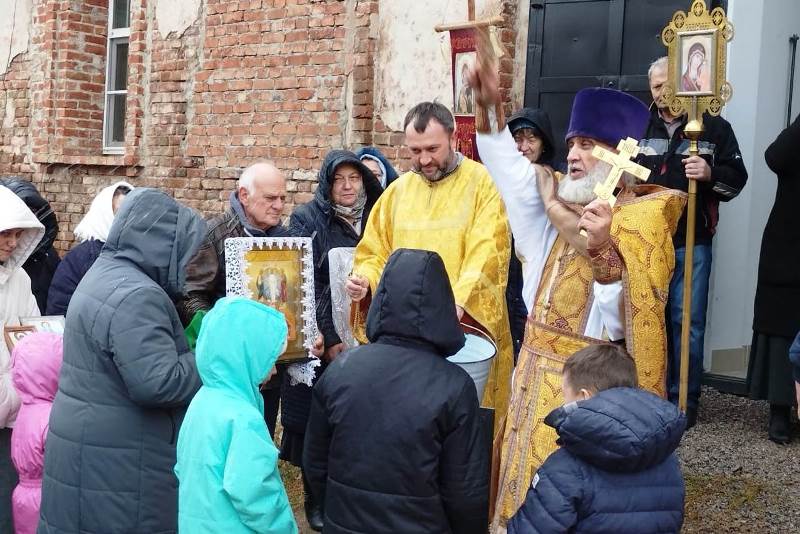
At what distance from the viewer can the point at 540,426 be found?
3754mm

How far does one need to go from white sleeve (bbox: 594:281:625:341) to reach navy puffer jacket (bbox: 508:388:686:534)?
832 mm

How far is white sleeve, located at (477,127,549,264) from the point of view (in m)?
3.97

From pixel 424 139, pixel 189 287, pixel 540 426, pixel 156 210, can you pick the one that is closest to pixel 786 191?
pixel 424 139

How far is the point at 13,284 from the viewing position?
4.54 m

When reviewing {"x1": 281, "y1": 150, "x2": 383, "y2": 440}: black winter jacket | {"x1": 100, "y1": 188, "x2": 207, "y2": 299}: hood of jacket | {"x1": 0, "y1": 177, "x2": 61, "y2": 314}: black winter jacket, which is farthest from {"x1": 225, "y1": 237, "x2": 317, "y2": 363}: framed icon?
{"x1": 0, "y1": 177, "x2": 61, "y2": 314}: black winter jacket

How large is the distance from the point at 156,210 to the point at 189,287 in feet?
3.86

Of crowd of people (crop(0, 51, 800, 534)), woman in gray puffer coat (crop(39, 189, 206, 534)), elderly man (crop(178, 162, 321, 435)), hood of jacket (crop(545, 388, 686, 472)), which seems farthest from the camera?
elderly man (crop(178, 162, 321, 435))

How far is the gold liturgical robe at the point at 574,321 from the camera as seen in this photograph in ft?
12.0

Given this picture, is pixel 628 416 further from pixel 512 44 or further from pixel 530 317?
pixel 512 44

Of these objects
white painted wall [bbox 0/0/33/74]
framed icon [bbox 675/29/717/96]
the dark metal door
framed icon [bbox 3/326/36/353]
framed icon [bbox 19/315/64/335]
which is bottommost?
framed icon [bbox 3/326/36/353]

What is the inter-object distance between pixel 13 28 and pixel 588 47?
707 centimetres

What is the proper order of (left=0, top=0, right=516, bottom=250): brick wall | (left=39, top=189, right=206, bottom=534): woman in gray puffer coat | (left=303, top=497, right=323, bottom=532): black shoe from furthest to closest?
(left=0, top=0, right=516, bottom=250): brick wall
(left=303, top=497, right=323, bottom=532): black shoe
(left=39, top=189, right=206, bottom=534): woman in gray puffer coat

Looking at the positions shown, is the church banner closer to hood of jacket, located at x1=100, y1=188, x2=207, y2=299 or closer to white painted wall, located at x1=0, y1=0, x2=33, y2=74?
hood of jacket, located at x1=100, y1=188, x2=207, y2=299

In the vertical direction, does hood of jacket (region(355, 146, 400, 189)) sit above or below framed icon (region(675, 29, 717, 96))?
below
